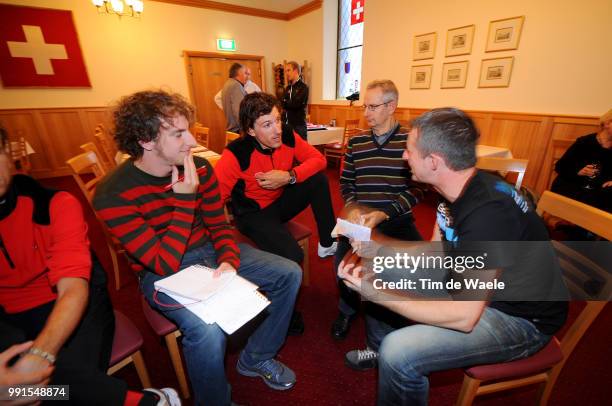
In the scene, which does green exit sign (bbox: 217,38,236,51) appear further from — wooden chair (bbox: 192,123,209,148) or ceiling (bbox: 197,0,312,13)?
wooden chair (bbox: 192,123,209,148)

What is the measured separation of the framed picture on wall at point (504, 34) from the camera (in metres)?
3.09

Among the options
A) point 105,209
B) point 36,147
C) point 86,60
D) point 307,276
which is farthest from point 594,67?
point 36,147

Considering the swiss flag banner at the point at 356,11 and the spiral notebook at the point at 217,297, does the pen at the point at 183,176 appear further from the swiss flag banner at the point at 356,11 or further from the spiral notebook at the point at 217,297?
the swiss flag banner at the point at 356,11

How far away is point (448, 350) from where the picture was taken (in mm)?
929

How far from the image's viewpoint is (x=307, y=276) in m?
2.04

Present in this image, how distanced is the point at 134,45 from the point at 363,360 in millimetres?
6430

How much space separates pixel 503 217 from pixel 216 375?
1.14 metres

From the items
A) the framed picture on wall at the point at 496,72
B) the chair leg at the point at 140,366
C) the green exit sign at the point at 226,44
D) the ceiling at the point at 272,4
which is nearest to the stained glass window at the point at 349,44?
the ceiling at the point at 272,4

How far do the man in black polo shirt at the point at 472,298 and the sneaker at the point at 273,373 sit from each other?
542 mm

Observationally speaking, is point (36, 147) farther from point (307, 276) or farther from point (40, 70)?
point (307, 276)

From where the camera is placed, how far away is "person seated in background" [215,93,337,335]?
1625 millimetres

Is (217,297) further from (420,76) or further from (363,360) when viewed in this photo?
(420,76)

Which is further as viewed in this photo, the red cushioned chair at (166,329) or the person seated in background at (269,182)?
the person seated in background at (269,182)

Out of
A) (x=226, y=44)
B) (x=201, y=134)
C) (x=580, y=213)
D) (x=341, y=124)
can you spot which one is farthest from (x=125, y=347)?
(x=226, y=44)
